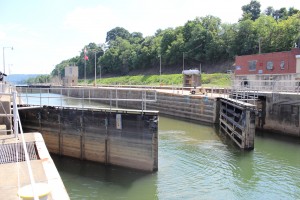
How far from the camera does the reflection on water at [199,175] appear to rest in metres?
13.3

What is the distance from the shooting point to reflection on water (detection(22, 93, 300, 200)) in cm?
1328

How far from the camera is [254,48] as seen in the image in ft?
239

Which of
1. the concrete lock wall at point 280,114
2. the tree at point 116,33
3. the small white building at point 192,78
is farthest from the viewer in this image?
the tree at point 116,33

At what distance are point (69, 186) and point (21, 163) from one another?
5045 mm

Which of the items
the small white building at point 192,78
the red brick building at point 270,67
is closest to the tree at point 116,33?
the small white building at point 192,78

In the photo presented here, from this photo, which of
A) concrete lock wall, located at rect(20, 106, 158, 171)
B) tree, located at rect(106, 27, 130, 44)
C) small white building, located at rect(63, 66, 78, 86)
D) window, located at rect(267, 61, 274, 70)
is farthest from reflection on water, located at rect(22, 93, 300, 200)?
tree, located at rect(106, 27, 130, 44)

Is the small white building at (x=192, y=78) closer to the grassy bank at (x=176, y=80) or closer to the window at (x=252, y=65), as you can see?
the window at (x=252, y=65)

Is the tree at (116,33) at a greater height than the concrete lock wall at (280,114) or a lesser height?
greater

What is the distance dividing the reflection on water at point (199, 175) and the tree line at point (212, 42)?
121ft

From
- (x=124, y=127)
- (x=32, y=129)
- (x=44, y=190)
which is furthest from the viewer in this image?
(x=32, y=129)

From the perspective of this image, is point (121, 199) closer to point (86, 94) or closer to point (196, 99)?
point (196, 99)

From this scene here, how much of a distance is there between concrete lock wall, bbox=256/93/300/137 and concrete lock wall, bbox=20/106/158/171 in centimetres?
1400

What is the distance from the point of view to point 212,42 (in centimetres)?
8231

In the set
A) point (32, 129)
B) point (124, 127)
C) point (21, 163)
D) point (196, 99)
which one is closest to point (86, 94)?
point (196, 99)
